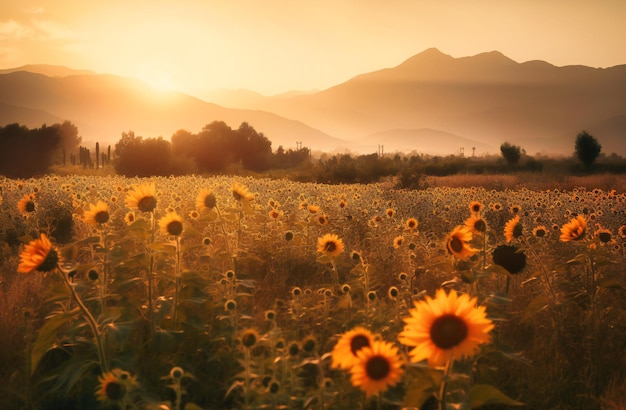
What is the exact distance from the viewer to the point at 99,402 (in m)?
3.21

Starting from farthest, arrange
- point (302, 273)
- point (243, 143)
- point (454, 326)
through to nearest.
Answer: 1. point (243, 143)
2. point (302, 273)
3. point (454, 326)

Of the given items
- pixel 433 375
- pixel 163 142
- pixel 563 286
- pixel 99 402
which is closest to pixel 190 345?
pixel 99 402

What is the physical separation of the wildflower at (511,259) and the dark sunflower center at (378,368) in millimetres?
2306

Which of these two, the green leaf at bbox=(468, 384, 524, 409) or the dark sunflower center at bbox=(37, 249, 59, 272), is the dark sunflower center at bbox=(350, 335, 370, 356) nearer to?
Answer: the green leaf at bbox=(468, 384, 524, 409)

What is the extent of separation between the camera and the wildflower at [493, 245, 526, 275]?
12.9ft

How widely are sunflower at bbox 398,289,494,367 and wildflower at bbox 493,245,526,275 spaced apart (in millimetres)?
2231

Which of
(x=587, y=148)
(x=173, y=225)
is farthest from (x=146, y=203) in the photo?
(x=587, y=148)

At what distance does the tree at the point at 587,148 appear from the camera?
2181 inches

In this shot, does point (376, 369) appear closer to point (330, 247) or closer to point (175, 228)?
point (175, 228)

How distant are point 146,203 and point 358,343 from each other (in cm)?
230

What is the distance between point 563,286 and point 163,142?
38348mm

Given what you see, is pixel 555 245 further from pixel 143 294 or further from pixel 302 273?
pixel 143 294

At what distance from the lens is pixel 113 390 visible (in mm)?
2342

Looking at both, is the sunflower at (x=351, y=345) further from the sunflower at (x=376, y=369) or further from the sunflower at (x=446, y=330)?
the sunflower at (x=446, y=330)
